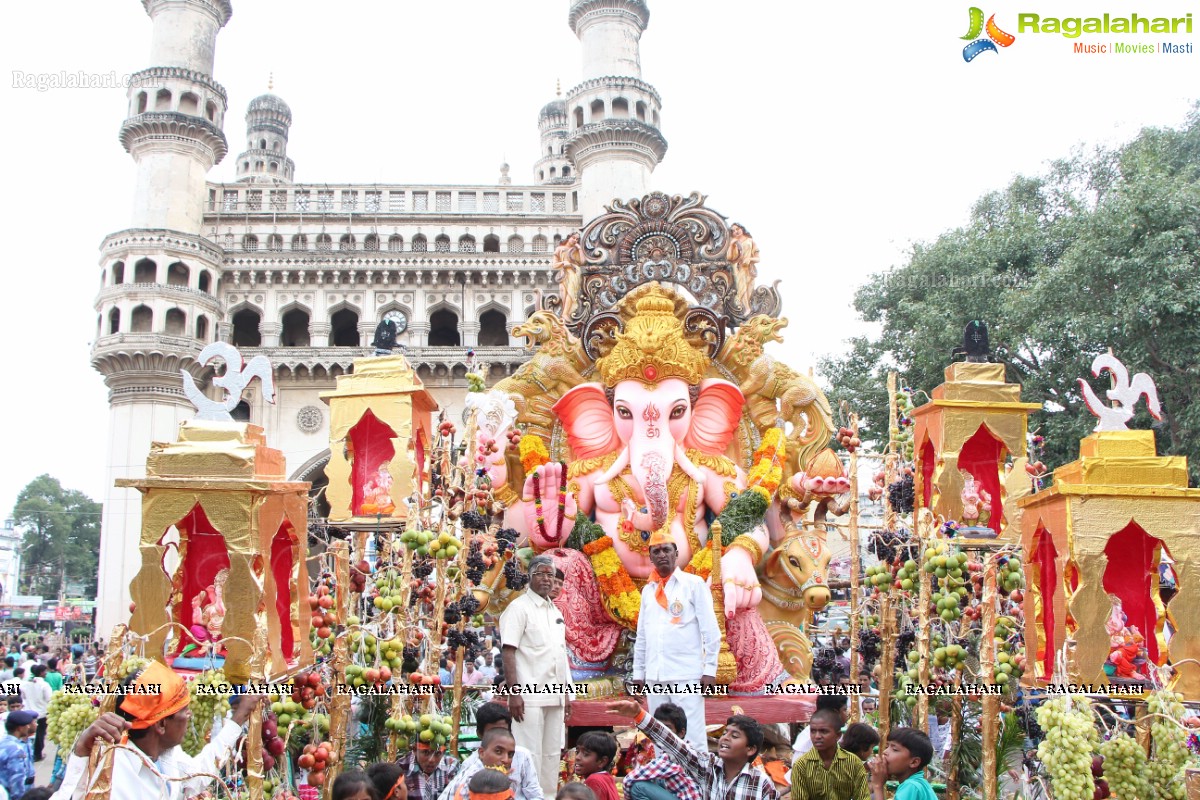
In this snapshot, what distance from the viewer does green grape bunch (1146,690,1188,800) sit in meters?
4.70

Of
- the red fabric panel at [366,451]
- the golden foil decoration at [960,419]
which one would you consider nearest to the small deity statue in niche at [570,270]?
the red fabric panel at [366,451]

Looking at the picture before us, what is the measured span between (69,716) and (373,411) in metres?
5.09

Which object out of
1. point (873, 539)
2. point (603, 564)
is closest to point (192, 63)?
point (603, 564)

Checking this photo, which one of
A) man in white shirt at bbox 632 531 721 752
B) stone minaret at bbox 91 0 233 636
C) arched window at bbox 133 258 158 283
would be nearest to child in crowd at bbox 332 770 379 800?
man in white shirt at bbox 632 531 721 752

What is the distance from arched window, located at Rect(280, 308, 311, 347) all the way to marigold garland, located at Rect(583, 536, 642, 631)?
2782cm

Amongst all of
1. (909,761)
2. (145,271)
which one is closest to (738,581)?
(909,761)

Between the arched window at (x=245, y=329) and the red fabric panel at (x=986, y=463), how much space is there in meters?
29.6

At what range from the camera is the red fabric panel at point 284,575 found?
672 centimetres

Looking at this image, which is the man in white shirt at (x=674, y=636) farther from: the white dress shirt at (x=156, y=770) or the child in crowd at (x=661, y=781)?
the white dress shirt at (x=156, y=770)

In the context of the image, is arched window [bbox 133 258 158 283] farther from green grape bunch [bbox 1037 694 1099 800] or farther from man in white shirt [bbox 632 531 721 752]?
green grape bunch [bbox 1037 694 1099 800]

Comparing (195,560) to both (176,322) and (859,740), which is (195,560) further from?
(176,322)

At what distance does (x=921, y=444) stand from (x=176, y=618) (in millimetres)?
6044

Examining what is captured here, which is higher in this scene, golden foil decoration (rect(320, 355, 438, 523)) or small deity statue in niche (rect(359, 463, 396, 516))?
golden foil decoration (rect(320, 355, 438, 523))

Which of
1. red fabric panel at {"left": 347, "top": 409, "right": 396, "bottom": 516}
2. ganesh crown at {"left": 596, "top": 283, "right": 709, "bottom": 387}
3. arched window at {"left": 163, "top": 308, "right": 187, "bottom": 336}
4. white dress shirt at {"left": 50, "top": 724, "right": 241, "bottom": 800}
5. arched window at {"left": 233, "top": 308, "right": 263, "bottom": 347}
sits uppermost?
arched window at {"left": 233, "top": 308, "right": 263, "bottom": 347}
